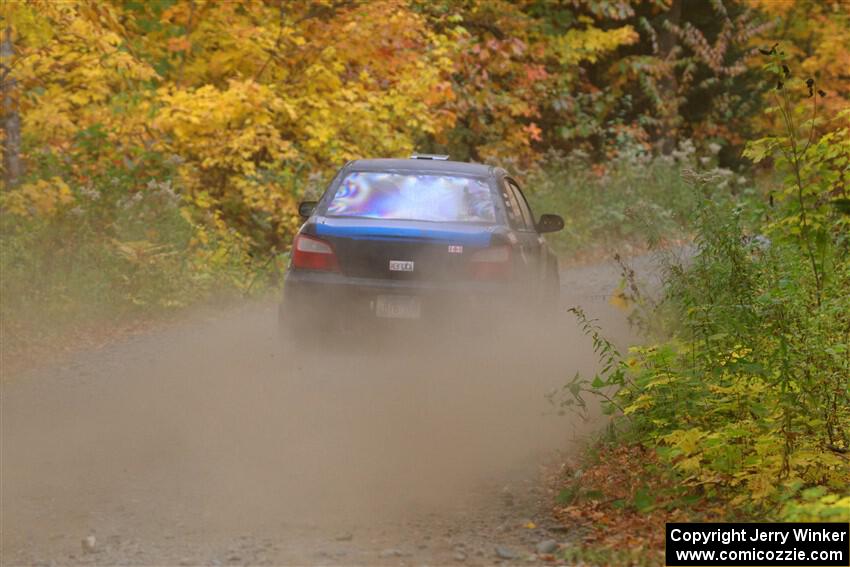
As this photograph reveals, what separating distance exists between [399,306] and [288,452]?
2.46 metres

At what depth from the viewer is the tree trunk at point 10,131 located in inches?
621

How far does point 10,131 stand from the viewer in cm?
1692

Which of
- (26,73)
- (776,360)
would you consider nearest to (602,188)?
(26,73)

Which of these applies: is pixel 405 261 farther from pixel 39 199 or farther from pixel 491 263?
pixel 39 199

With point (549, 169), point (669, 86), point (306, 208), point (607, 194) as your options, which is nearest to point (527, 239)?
point (306, 208)

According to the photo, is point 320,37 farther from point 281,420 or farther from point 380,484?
point 380,484

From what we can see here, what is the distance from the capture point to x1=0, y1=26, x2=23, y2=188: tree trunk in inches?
621

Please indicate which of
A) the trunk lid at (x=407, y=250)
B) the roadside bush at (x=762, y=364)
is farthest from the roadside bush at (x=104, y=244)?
the roadside bush at (x=762, y=364)

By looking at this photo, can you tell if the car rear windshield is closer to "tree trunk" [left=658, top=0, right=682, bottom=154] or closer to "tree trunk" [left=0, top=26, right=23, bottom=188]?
"tree trunk" [left=0, top=26, right=23, bottom=188]

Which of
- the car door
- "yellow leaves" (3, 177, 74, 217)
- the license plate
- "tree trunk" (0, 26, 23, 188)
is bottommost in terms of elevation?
the license plate

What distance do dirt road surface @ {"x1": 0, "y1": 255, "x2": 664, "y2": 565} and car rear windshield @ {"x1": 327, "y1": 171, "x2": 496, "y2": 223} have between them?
1128 millimetres

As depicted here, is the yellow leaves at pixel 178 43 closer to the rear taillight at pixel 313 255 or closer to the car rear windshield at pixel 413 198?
the car rear windshield at pixel 413 198

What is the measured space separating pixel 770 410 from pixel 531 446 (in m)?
1.77

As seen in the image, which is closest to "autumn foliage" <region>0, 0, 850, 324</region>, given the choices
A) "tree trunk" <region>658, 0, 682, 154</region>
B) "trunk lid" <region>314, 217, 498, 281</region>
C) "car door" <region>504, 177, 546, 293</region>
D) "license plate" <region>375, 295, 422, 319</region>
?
"tree trunk" <region>658, 0, 682, 154</region>
